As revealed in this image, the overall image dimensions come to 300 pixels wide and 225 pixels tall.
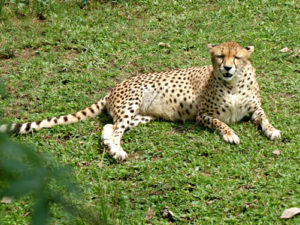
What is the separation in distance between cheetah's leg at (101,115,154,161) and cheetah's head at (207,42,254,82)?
123cm

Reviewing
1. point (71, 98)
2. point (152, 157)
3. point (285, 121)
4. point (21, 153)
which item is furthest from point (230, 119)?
point (21, 153)

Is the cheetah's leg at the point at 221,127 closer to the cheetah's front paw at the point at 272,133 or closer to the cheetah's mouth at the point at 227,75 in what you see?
the cheetah's front paw at the point at 272,133

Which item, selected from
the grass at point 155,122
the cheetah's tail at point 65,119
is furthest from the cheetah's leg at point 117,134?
the cheetah's tail at point 65,119

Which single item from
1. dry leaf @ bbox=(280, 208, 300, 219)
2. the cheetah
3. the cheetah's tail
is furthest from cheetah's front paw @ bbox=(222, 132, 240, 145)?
the cheetah's tail

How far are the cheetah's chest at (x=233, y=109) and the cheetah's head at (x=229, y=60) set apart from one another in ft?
0.84

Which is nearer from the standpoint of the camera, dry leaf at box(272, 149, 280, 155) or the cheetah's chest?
dry leaf at box(272, 149, 280, 155)

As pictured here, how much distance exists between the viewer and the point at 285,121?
18.6ft

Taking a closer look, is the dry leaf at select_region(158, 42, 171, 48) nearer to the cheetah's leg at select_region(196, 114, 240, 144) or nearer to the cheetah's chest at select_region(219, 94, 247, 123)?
the cheetah's leg at select_region(196, 114, 240, 144)

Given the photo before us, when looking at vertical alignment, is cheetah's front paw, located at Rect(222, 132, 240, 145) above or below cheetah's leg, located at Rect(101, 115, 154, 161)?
above

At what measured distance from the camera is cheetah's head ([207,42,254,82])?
17.8ft

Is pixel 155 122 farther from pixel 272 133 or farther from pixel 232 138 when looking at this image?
pixel 272 133

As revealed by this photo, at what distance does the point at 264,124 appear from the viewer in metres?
5.45

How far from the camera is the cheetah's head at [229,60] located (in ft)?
17.8

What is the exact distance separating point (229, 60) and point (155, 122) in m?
1.33
